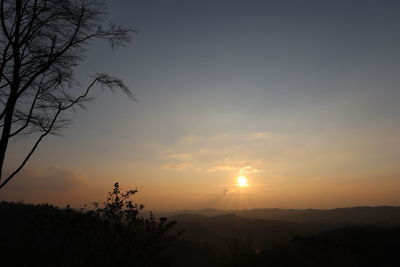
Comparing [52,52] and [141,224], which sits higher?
[52,52]

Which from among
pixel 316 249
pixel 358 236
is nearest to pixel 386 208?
pixel 358 236

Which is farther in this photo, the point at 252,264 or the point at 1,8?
the point at 252,264

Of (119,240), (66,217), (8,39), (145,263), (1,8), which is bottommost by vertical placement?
(145,263)

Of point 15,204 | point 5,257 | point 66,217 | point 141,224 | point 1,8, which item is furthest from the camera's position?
point 15,204

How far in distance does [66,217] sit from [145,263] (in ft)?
11.1

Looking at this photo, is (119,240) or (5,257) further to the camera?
(5,257)

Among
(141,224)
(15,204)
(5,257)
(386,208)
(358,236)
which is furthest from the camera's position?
(386,208)

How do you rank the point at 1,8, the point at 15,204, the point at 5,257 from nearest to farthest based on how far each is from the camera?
the point at 1,8
the point at 5,257
the point at 15,204

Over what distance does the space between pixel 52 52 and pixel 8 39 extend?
92cm

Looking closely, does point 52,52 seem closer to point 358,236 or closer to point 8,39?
point 8,39

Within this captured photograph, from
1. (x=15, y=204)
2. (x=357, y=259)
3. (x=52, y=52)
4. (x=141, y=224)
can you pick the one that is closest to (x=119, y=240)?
(x=141, y=224)

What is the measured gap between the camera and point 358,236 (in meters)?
19.1

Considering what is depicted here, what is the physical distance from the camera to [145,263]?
→ 6465mm

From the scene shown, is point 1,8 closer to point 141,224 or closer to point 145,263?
point 141,224
